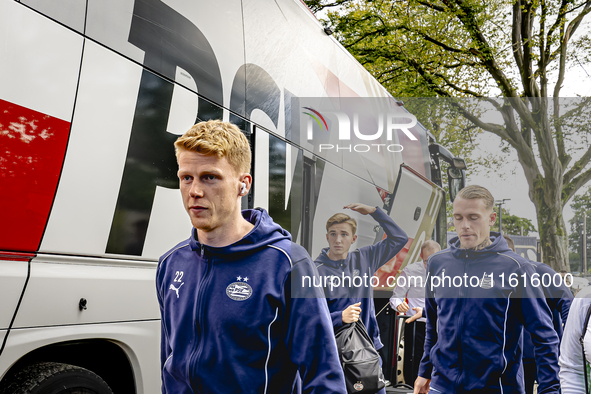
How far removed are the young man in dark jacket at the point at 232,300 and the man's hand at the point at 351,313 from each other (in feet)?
3.66

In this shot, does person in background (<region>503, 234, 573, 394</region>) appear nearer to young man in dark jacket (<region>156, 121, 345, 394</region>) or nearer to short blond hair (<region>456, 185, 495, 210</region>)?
short blond hair (<region>456, 185, 495, 210</region>)

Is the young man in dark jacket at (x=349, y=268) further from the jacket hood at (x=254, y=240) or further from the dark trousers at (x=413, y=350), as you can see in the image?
the jacket hood at (x=254, y=240)

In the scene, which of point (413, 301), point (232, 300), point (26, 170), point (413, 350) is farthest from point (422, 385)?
point (26, 170)

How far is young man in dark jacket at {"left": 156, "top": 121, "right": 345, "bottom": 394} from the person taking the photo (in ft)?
7.95

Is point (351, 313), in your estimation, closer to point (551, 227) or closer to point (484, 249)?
point (484, 249)

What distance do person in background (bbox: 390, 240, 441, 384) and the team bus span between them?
101mm

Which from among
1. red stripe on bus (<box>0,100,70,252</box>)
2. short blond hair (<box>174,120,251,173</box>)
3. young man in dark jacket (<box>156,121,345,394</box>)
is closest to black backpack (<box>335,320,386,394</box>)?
young man in dark jacket (<box>156,121,345,394</box>)

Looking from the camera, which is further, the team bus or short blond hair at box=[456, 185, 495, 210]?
short blond hair at box=[456, 185, 495, 210]

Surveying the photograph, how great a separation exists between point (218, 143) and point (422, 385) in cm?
220

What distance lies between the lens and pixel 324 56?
492 centimetres

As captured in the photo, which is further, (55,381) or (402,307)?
(402,307)

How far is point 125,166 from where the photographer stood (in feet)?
9.14

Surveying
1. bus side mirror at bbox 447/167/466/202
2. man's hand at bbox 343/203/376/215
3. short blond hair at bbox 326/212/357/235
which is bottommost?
short blond hair at bbox 326/212/357/235

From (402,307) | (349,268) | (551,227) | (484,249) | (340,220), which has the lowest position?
(402,307)
